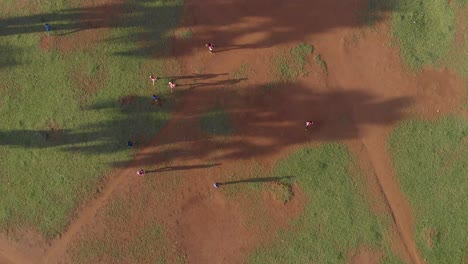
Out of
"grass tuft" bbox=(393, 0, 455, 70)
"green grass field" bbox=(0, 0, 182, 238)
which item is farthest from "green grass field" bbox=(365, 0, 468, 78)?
"green grass field" bbox=(0, 0, 182, 238)

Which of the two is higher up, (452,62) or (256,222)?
(452,62)

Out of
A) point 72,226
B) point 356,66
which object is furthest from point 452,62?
point 72,226

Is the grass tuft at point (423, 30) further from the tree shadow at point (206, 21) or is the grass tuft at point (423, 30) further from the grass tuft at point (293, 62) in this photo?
the grass tuft at point (293, 62)

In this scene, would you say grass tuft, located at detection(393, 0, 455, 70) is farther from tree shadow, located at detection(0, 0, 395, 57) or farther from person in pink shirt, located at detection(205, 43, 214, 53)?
person in pink shirt, located at detection(205, 43, 214, 53)

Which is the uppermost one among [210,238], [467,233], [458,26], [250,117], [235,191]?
[458,26]

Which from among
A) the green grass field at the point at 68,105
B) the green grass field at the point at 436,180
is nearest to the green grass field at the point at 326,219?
the green grass field at the point at 436,180

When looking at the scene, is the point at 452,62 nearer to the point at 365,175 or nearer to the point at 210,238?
the point at 365,175
